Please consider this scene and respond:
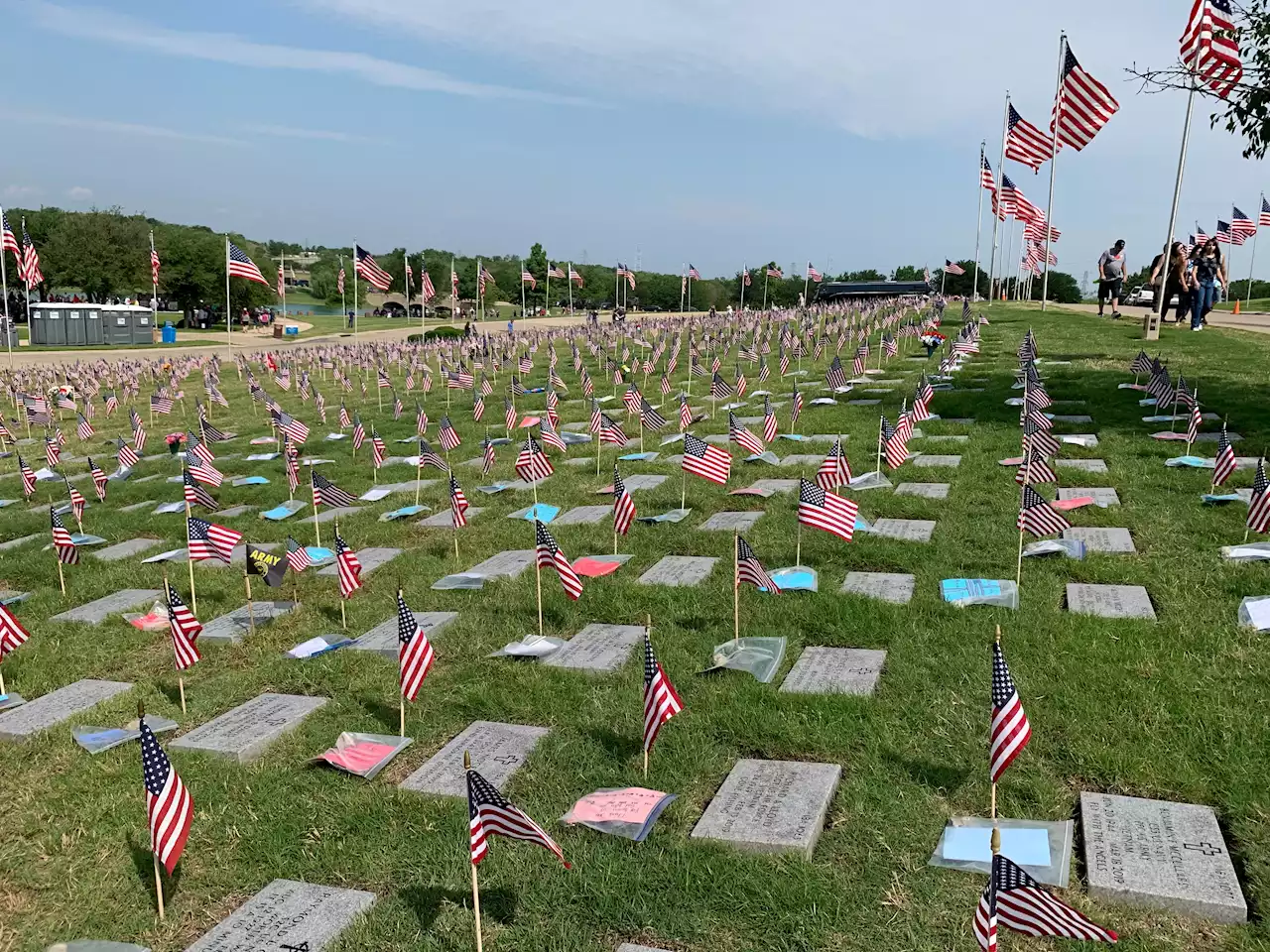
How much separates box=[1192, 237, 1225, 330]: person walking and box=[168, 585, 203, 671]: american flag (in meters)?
22.6

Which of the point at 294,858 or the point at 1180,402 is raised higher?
the point at 1180,402

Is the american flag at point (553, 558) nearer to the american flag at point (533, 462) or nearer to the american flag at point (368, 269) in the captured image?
the american flag at point (533, 462)

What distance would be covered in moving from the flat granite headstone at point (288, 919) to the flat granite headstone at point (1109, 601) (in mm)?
4462

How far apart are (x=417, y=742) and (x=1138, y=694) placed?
12.1 feet

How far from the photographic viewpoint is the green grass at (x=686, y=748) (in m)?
3.40

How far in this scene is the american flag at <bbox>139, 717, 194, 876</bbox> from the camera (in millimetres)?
3469

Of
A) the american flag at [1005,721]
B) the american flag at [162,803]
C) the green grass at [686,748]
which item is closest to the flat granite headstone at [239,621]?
the green grass at [686,748]

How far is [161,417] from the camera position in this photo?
21.4 meters

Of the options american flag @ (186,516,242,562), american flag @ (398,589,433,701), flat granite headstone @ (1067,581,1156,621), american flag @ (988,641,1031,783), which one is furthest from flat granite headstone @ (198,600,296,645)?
flat granite headstone @ (1067,581,1156,621)

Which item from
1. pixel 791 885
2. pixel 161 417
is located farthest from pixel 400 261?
pixel 791 885

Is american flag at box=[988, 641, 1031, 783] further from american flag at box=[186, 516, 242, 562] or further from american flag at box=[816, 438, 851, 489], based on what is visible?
american flag at box=[186, 516, 242, 562]

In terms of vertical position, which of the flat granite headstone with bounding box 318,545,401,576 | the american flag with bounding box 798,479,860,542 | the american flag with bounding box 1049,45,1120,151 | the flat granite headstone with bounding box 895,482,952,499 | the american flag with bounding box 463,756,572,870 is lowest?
the flat granite headstone with bounding box 318,545,401,576

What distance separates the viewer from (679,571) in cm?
717

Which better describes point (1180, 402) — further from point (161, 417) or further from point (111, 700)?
point (161, 417)
